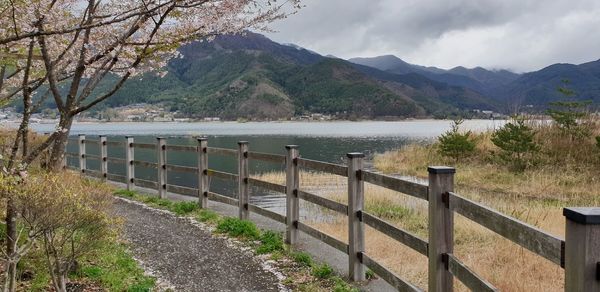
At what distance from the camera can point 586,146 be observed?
780 inches

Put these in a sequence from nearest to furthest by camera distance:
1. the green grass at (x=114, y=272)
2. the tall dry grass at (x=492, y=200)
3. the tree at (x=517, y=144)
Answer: the green grass at (x=114, y=272)
the tall dry grass at (x=492, y=200)
the tree at (x=517, y=144)

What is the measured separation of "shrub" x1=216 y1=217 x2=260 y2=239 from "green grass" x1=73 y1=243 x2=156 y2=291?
6.58 ft

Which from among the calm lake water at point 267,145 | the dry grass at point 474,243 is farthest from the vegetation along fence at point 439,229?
the calm lake water at point 267,145

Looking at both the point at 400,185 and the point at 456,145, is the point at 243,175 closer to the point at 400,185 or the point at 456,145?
the point at 400,185

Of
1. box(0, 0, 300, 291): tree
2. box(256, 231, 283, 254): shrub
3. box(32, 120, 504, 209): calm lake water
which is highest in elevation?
box(0, 0, 300, 291): tree

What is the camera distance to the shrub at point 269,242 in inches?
310

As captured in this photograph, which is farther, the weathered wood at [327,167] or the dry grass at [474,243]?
the weathered wood at [327,167]

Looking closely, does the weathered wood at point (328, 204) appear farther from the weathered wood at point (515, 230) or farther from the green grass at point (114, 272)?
the weathered wood at point (515, 230)

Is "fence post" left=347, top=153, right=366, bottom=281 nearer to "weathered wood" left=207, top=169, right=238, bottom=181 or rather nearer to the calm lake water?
"weathered wood" left=207, top=169, right=238, bottom=181

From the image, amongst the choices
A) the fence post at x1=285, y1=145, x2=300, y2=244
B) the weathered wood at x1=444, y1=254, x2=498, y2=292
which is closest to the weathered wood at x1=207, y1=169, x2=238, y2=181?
the fence post at x1=285, y1=145, x2=300, y2=244

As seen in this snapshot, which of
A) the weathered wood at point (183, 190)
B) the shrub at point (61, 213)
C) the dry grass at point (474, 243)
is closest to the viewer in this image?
the shrub at point (61, 213)

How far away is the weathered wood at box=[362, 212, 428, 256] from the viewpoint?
16.2 feet

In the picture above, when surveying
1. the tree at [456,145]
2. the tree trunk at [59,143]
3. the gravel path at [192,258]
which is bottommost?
the gravel path at [192,258]

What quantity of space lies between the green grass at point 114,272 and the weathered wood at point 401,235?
8.69 ft
